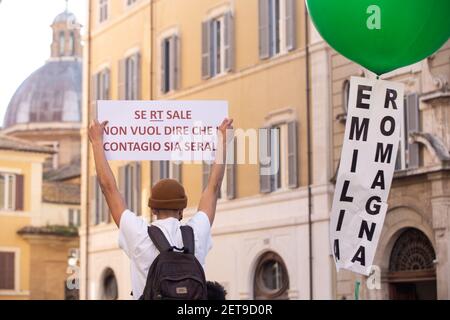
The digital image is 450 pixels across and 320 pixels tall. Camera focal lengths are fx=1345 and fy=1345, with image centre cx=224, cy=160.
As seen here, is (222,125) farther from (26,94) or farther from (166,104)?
(26,94)

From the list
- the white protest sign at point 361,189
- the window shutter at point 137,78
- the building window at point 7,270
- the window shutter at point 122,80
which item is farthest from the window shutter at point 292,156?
the building window at point 7,270

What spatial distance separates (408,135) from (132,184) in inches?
360

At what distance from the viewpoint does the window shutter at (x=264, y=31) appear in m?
25.6

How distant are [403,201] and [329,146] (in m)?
2.40

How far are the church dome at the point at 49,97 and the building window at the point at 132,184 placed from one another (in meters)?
38.2

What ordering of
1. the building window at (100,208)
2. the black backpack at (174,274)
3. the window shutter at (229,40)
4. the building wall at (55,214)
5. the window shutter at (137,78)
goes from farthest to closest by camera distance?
the building wall at (55,214), the building window at (100,208), the window shutter at (137,78), the window shutter at (229,40), the black backpack at (174,274)

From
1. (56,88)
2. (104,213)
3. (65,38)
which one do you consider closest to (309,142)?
(104,213)

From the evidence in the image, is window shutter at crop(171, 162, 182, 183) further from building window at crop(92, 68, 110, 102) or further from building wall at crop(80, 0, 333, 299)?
building window at crop(92, 68, 110, 102)

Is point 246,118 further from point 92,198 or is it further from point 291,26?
point 92,198

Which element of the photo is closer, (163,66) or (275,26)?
(275,26)

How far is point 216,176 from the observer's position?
580 cm

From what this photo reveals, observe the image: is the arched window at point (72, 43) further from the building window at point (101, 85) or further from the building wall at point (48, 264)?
the building window at point (101, 85)

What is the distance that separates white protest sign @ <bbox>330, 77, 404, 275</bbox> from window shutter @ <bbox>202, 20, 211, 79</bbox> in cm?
2029
